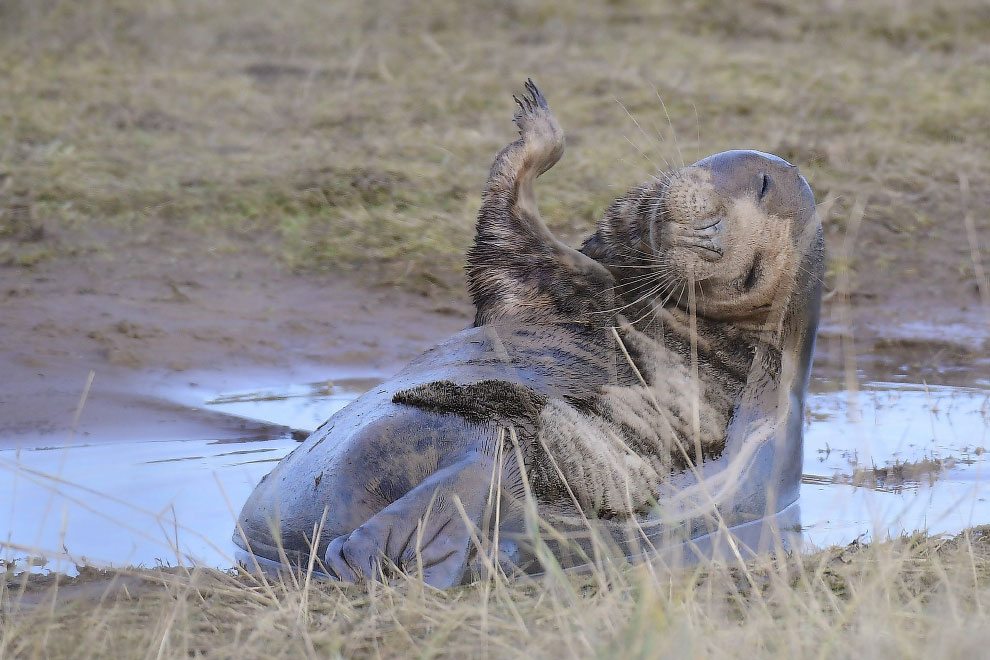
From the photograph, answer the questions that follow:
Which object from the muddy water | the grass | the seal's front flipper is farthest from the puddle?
the seal's front flipper

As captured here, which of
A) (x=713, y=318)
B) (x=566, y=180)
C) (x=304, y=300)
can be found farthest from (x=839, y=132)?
(x=713, y=318)

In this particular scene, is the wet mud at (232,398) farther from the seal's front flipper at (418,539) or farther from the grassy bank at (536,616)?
the seal's front flipper at (418,539)

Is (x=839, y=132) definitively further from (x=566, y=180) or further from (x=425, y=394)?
(x=425, y=394)

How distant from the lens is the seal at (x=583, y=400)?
144 inches

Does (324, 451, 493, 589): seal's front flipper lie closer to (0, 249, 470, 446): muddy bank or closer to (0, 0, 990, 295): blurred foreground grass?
(0, 249, 470, 446): muddy bank

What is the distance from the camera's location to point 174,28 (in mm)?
13023

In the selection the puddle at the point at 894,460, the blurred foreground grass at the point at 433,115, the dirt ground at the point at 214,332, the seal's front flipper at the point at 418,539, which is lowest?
the puddle at the point at 894,460

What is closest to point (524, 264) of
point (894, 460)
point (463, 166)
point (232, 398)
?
point (894, 460)

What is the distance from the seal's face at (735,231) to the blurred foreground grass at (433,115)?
3.05 m

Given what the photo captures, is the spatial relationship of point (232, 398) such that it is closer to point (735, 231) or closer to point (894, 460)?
point (735, 231)

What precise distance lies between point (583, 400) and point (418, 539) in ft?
2.88

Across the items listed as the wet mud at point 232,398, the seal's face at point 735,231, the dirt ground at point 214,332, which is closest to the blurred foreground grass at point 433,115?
the dirt ground at point 214,332

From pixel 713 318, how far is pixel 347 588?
5.62 feet

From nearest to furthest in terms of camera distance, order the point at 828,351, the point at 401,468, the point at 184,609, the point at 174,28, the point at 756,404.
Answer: the point at 184,609 → the point at 401,468 → the point at 756,404 → the point at 828,351 → the point at 174,28
